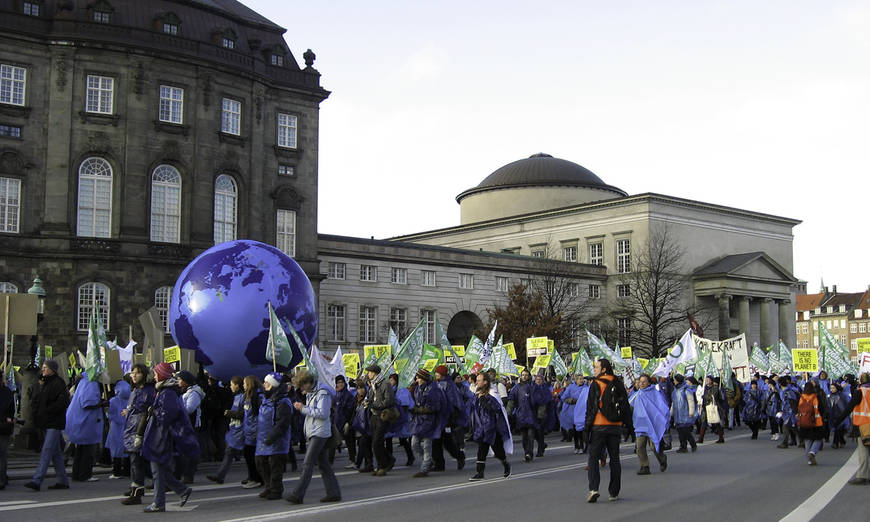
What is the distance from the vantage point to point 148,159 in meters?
46.0

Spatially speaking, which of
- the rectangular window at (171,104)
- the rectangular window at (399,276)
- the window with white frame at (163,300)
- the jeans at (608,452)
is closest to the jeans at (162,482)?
the jeans at (608,452)

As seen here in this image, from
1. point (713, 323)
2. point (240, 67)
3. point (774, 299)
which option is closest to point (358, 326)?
point (240, 67)

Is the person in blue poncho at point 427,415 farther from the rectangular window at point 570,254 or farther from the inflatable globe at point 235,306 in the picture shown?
the rectangular window at point 570,254

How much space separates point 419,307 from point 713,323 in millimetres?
28391

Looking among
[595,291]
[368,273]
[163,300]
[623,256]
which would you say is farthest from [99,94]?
[623,256]

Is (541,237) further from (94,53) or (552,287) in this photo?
(94,53)

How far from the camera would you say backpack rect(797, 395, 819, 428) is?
20000 mm

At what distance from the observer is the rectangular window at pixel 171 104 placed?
4653 cm

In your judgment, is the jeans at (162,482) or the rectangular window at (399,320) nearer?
the jeans at (162,482)

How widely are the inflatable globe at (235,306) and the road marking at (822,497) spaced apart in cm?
1115

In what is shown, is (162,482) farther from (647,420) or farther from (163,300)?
(163,300)

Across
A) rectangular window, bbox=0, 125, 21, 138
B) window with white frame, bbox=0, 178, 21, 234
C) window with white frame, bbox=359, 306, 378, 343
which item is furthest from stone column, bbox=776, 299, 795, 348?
rectangular window, bbox=0, 125, 21, 138

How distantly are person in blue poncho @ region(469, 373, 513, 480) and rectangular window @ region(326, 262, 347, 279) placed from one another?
4371 centimetres

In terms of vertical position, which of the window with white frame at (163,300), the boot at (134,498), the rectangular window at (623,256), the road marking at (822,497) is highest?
the rectangular window at (623,256)
